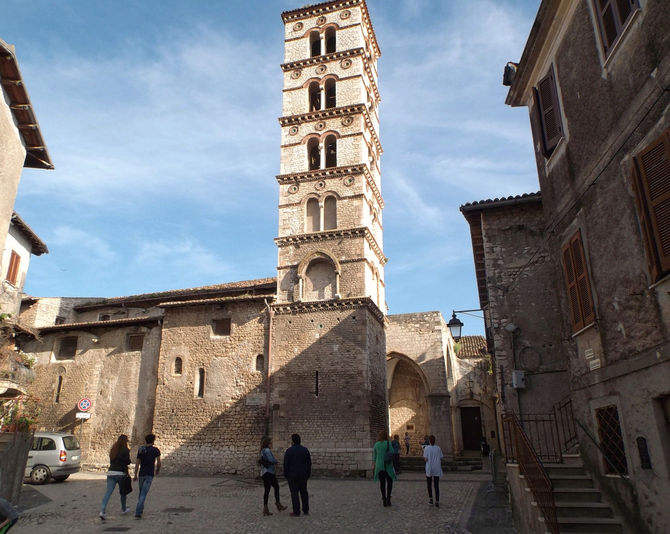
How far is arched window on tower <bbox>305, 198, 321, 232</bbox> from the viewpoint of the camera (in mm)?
23922

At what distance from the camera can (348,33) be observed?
27.2m

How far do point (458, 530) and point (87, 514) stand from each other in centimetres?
744

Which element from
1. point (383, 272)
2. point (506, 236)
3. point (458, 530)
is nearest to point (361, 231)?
point (383, 272)

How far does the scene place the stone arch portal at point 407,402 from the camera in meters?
31.2

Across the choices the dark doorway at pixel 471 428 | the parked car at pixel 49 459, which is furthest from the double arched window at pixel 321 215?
the dark doorway at pixel 471 428

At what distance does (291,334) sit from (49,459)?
9.58 metres

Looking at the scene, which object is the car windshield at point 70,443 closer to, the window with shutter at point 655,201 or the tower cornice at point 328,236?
the tower cornice at point 328,236

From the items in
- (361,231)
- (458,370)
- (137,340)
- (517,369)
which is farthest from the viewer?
(458,370)

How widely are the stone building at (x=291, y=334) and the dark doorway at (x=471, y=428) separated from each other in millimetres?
4064

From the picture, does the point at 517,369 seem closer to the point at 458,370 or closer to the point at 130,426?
the point at 130,426

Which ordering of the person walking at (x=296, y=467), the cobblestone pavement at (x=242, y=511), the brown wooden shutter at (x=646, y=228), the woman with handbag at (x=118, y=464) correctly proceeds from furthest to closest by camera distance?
1. the woman with handbag at (x=118, y=464)
2. the person walking at (x=296, y=467)
3. the cobblestone pavement at (x=242, y=511)
4. the brown wooden shutter at (x=646, y=228)

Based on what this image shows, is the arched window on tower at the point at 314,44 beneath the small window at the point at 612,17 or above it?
above

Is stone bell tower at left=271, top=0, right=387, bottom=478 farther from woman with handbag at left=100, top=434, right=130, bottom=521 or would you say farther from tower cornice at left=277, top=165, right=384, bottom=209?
woman with handbag at left=100, top=434, right=130, bottom=521

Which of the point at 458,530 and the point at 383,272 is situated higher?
the point at 383,272
